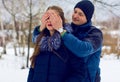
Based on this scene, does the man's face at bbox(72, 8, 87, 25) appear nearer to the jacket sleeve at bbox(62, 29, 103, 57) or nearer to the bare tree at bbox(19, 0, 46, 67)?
the jacket sleeve at bbox(62, 29, 103, 57)

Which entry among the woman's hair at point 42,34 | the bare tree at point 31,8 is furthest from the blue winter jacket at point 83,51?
the bare tree at point 31,8

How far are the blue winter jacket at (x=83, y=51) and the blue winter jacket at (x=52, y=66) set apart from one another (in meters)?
0.05

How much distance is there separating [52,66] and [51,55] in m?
0.07

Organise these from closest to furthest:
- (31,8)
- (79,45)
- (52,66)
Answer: (79,45), (52,66), (31,8)

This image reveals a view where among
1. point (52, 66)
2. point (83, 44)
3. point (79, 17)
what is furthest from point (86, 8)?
point (52, 66)

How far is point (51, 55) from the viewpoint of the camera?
7.80ft

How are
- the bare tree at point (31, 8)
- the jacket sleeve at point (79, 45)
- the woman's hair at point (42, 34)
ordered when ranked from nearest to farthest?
the jacket sleeve at point (79, 45)
the woman's hair at point (42, 34)
the bare tree at point (31, 8)

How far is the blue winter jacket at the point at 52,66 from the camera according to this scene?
7.76 feet

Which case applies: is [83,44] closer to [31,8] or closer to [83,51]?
[83,51]

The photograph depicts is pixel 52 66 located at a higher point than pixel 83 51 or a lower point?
lower

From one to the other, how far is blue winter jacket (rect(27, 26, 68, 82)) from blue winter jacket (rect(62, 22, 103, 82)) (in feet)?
0.15

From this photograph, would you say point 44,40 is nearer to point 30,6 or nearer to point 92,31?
point 92,31

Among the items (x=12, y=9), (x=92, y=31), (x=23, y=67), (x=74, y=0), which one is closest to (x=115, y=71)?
(x=74, y=0)

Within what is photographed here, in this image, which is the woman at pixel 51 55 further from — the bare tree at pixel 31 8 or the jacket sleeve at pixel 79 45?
the bare tree at pixel 31 8
